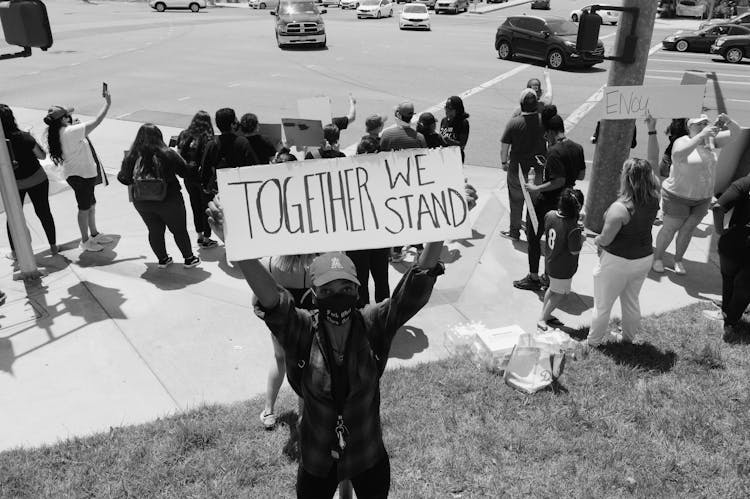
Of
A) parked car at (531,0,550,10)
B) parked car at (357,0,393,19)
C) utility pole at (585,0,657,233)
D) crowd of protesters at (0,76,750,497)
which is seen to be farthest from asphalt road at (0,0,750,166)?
parked car at (531,0,550,10)

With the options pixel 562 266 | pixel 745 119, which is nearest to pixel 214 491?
pixel 562 266

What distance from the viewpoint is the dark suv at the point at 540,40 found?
71.7 ft

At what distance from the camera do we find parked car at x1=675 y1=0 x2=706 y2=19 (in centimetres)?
4259

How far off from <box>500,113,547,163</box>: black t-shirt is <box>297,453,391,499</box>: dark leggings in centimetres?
523

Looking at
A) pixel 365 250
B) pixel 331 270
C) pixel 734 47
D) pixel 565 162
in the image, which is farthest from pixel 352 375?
pixel 734 47

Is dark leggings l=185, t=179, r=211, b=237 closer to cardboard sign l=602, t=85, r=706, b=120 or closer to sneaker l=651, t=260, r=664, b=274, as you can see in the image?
cardboard sign l=602, t=85, r=706, b=120

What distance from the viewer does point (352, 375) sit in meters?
2.94

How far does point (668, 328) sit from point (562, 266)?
1253 millimetres

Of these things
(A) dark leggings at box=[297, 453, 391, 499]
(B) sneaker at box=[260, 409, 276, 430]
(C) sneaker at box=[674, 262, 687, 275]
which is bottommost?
(C) sneaker at box=[674, 262, 687, 275]

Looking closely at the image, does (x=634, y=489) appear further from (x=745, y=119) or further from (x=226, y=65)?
(x=226, y=65)

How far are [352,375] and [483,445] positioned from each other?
188 centimetres

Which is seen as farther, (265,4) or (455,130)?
(265,4)

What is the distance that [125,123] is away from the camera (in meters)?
13.9

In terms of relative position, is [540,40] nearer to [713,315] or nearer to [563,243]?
[713,315]
